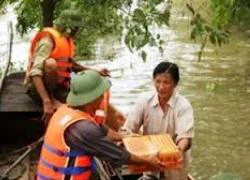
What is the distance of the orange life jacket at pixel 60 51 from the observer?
6.13m

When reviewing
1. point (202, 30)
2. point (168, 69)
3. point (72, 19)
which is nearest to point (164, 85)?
point (168, 69)

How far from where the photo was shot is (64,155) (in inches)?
152

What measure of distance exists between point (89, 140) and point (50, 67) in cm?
238

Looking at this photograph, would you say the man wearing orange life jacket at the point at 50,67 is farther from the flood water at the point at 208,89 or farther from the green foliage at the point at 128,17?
the flood water at the point at 208,89

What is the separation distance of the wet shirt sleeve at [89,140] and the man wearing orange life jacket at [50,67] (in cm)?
222

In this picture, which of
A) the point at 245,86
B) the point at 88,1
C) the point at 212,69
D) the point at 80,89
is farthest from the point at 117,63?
the point at 80,89

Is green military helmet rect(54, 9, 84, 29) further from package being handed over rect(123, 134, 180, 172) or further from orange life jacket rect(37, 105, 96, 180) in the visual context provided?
package being handed over rect(123, 134, 180, 172)

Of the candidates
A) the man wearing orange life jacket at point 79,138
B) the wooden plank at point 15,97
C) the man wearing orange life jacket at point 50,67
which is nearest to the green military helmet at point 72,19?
the man wearing orange life jacket at point 79,138

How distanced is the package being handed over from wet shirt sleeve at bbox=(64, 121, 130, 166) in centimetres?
38

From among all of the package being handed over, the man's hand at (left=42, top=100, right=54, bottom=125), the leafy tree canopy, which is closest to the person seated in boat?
the package being handed over

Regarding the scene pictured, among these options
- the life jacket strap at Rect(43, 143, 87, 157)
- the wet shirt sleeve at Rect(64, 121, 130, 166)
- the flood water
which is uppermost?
the wet shirt sleeve at Rect(64, 121, 130, 166)

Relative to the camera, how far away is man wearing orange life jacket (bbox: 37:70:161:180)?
3791 mm

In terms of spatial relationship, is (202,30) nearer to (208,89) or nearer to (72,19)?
(72,19)

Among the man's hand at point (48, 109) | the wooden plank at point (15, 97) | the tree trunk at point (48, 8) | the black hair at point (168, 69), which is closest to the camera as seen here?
the black hair at point (168, 69)
